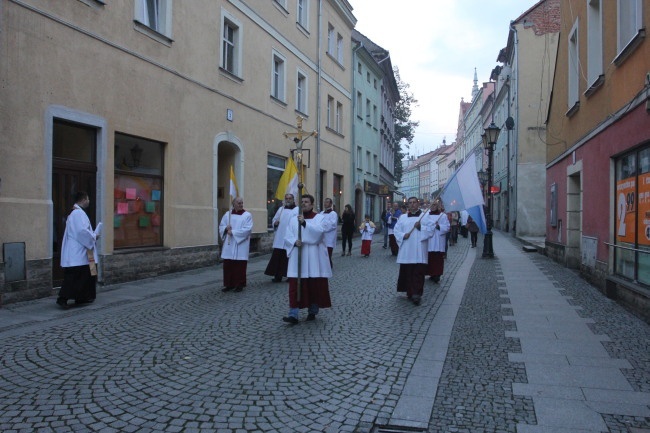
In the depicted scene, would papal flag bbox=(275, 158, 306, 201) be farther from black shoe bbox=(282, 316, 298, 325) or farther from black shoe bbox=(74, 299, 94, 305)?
black shoe bbox=(74, 299, 94, 305)

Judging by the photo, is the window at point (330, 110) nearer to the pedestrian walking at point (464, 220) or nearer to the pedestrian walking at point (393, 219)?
the pedestrian walking at point (393, 219)

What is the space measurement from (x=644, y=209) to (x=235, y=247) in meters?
6.63

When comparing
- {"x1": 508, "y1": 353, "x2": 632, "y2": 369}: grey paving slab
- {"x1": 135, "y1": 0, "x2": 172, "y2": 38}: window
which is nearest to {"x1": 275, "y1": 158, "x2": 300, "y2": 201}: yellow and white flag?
{"x1": 508, "y1": 353, "x2": 632, "y2": 369}: grey paving slab

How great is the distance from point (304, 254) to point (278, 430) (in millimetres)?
3464

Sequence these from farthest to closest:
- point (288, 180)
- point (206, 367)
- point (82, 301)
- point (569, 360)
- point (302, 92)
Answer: point (302, 92)
point (288, 180)
point (82, 301)
point (569, 360)
point (206, 367)

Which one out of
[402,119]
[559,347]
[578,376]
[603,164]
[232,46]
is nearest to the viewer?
[578,376]

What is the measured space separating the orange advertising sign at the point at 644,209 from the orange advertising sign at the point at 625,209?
297 mm

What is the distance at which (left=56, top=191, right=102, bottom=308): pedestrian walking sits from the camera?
7574 millimetres

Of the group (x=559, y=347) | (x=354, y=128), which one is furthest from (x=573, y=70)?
(x=354, y=128)

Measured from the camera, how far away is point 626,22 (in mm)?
8375

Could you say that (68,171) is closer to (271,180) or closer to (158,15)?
(158,15)

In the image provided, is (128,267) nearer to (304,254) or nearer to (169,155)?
(169,155)

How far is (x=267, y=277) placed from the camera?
11.6 metres

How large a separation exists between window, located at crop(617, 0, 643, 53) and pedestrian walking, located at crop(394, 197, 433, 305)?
426 cm
